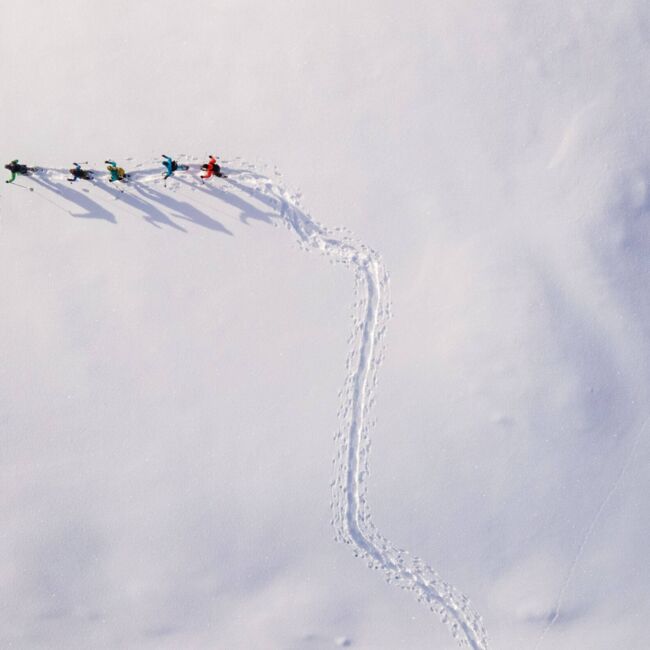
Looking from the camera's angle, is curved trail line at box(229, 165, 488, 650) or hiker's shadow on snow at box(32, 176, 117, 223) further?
hiker's shadow on snow at box(32, 176, 117, 223)

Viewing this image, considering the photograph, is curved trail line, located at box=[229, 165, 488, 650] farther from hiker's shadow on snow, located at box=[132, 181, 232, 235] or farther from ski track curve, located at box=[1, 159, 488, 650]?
hiker's shadow on snow, located at box=[132, 181, 232, 235]

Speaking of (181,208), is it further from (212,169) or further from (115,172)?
(115,172)

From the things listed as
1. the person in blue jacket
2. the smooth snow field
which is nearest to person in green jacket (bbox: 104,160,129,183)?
the smooth snow field

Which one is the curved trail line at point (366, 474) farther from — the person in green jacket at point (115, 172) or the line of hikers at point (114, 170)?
the person in green jacket at point (115, 172)

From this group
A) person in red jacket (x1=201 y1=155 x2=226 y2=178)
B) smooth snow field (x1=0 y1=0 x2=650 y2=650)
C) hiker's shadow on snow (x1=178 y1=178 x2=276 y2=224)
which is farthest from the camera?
hiker's shadow on snow (x1=178 y1=178 x2=276 y2=224)

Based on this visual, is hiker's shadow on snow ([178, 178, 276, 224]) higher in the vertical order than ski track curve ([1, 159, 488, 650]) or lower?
higher

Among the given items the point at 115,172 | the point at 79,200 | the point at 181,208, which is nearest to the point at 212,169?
the point at 181,208

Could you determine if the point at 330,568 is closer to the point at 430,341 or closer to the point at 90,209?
the point at 430,341

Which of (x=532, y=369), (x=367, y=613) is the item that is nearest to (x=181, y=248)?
(x=532, y=369)
